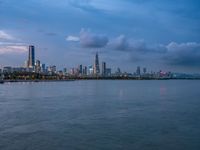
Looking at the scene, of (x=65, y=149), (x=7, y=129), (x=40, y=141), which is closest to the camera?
(x=65, y=149)

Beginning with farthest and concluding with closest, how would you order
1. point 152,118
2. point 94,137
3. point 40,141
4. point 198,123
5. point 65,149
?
point 152,118
point 198,123
point 94,137
point 40,141
point 65,149

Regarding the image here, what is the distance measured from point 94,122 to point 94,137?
4.89 meters

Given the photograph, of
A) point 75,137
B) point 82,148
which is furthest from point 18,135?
point 82,148

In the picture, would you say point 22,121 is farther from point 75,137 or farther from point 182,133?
point 182,133

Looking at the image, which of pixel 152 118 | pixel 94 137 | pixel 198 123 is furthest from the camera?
pixel 152 118

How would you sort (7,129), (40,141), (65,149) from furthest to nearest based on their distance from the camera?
(7,129) → (40,141) → (65,149)

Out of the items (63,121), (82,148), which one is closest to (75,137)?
(82,148)

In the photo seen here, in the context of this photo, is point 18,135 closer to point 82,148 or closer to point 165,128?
point 82,148

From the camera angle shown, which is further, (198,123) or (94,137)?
(198,123)

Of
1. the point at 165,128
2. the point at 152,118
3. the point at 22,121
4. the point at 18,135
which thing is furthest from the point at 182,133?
the point at 22,121

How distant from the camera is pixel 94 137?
16625 mm

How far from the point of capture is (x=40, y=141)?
15.6 meters

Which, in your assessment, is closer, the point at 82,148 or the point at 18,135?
the point at 82,148

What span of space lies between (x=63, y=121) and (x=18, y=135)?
211 inches
